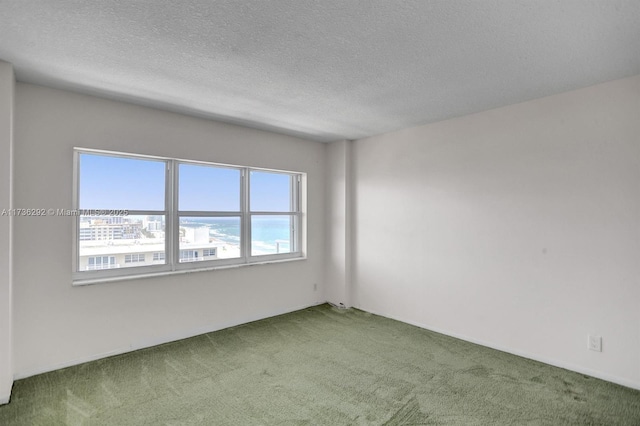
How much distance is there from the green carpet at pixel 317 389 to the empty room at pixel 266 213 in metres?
0.02

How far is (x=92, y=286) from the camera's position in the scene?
3.07 m

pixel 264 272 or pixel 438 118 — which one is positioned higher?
pixel 438 118

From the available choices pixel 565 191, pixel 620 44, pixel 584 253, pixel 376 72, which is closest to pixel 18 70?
pixel 376 72

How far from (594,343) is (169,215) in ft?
14.2

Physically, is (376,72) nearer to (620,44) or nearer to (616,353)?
(620,44)

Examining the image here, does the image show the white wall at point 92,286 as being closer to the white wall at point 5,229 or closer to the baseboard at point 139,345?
the baseboard at point 139,345

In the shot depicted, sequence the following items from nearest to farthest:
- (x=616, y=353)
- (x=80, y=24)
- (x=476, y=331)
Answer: (x=80, y=24)
(x=616, y=353)
(x=476, y=331)

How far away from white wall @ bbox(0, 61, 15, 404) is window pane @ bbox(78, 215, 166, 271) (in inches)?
28.2

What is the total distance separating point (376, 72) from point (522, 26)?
3.23 feet

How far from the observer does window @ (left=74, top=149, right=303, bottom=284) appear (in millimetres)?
3193

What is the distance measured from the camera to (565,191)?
2.97 meters

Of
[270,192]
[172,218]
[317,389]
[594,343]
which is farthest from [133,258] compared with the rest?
[594,343]

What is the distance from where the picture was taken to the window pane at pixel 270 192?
14.7 ft

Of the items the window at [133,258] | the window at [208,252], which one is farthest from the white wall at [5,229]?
the window at [208,252]
